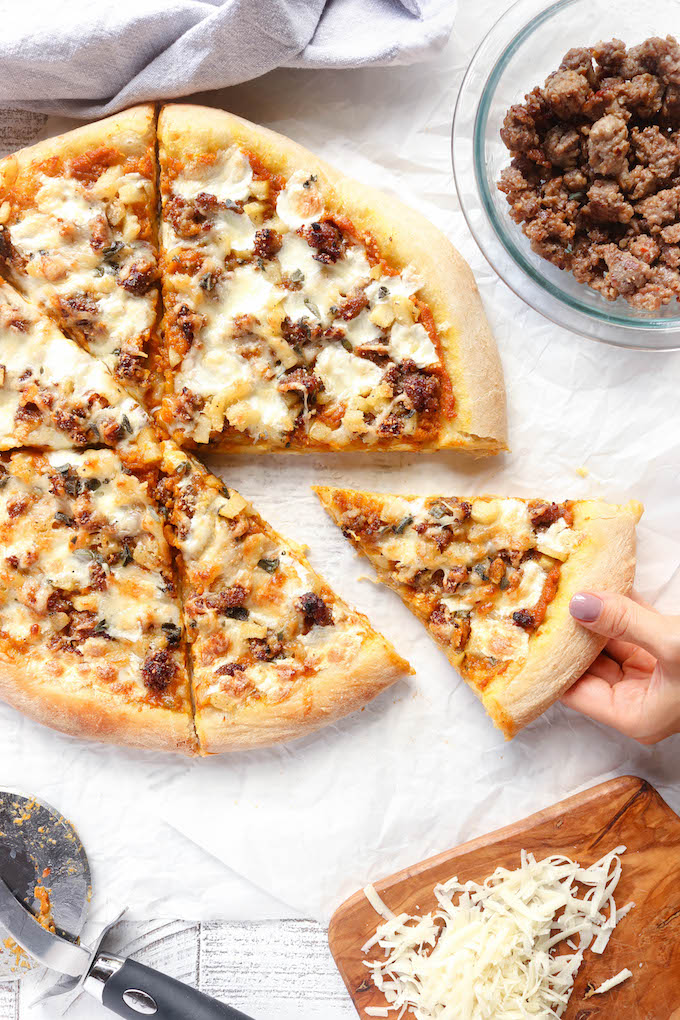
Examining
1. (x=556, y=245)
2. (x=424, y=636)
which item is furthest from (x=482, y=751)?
(x=556, y=245)

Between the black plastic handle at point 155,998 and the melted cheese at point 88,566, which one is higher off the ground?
the melted cheese at point 88,566

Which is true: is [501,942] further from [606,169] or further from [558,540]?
[606,169]

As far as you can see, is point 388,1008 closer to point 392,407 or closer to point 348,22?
point 392,407

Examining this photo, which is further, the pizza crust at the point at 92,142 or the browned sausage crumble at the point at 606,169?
the pizza crust at the point at 92,142

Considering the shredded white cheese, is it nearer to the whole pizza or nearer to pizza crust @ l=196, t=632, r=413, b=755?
the whole pizza

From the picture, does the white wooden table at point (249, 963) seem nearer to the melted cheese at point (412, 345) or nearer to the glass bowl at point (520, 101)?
the melted cheese at point (412, 345)

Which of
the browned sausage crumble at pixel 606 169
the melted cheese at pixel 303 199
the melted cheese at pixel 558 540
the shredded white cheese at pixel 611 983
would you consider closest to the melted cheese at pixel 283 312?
the melted cheese at pixel 303 199
